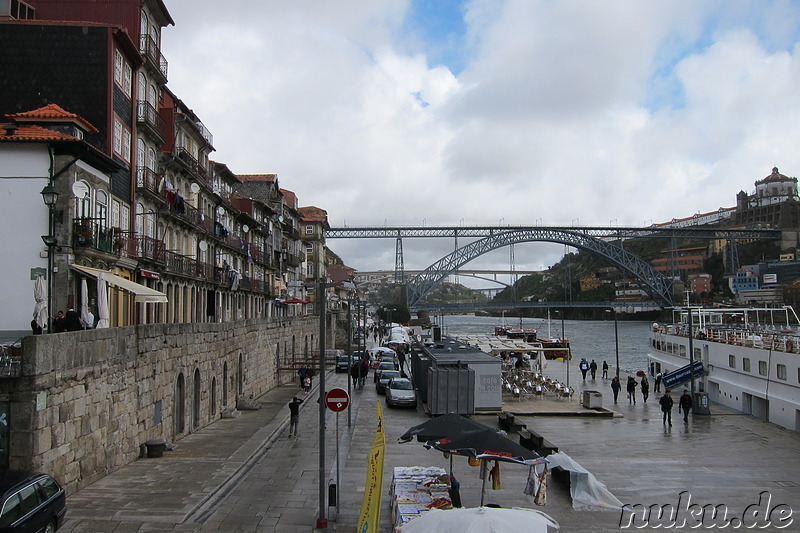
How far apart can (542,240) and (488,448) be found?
115892 mm

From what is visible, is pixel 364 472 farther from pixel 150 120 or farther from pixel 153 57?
pixel 153 57

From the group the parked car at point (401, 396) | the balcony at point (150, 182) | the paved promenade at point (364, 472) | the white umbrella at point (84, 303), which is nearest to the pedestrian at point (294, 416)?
the paved promenade at point (364, 472)

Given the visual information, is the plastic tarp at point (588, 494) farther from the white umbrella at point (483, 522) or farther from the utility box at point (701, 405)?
the utility box at point (701, 405)

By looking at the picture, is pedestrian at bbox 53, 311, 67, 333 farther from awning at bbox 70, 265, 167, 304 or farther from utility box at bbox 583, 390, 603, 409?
utility box at bbox 583, 390, 603, 409

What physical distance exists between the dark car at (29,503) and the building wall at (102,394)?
142 centimetres

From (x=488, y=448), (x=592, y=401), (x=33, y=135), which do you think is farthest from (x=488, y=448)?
(x=592, y=401)

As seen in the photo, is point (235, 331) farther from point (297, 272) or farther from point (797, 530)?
point (297, 272)

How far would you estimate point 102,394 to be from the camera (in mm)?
12664

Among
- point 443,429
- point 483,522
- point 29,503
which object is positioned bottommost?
point 29,503

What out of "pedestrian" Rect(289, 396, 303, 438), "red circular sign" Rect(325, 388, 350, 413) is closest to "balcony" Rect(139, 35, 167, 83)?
"pedestrian" Rect(289, 396, 303, 438)

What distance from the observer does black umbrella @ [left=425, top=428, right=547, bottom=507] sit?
9398 millimetres

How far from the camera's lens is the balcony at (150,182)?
2100cm

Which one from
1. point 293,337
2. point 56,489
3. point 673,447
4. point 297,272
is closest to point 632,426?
point 673,447

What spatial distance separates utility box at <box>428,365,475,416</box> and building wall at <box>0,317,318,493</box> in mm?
7490
